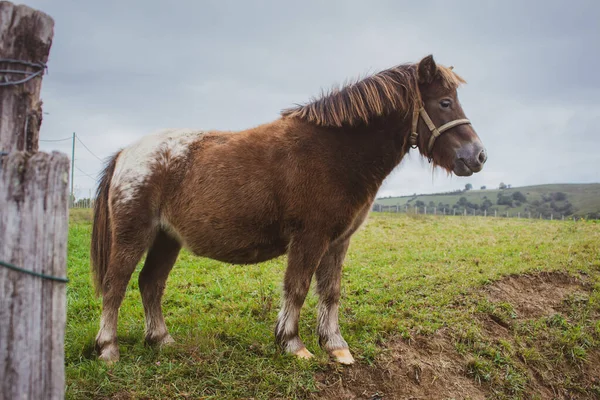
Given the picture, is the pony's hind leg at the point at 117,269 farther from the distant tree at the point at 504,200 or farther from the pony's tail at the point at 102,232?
the distant tree at the point at 504,200

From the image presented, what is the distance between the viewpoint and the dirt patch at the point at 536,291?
7227 millimetres

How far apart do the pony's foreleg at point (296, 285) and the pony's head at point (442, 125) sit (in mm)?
1724

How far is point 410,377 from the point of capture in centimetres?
501

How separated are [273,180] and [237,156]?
546mm

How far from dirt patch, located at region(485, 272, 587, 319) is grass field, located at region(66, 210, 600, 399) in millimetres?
118

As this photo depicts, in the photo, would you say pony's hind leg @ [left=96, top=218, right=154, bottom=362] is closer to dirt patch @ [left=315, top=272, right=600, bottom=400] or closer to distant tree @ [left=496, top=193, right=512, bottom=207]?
dirt patch @ [left=315, top=272, right=600, bottom=400]

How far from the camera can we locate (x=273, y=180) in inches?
189

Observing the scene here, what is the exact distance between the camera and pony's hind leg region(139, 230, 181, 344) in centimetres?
522

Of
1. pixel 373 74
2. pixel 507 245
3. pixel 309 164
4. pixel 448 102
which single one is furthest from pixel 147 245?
pixel 507 245

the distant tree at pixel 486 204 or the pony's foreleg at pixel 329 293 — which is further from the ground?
the distant tree at pixel 486 204

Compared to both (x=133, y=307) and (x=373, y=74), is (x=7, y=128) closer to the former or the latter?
(x=373, y=74)

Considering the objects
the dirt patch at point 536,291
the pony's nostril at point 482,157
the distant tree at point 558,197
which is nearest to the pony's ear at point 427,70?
the pony's nostril at point 482,157

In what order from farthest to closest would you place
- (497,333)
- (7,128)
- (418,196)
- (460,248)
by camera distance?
(418,196)
(460,248)
(497,333)
(7,128)

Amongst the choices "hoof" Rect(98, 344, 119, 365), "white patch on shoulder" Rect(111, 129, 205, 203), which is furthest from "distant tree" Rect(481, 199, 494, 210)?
"hoof" Rect(98, 344, 119, 365)
